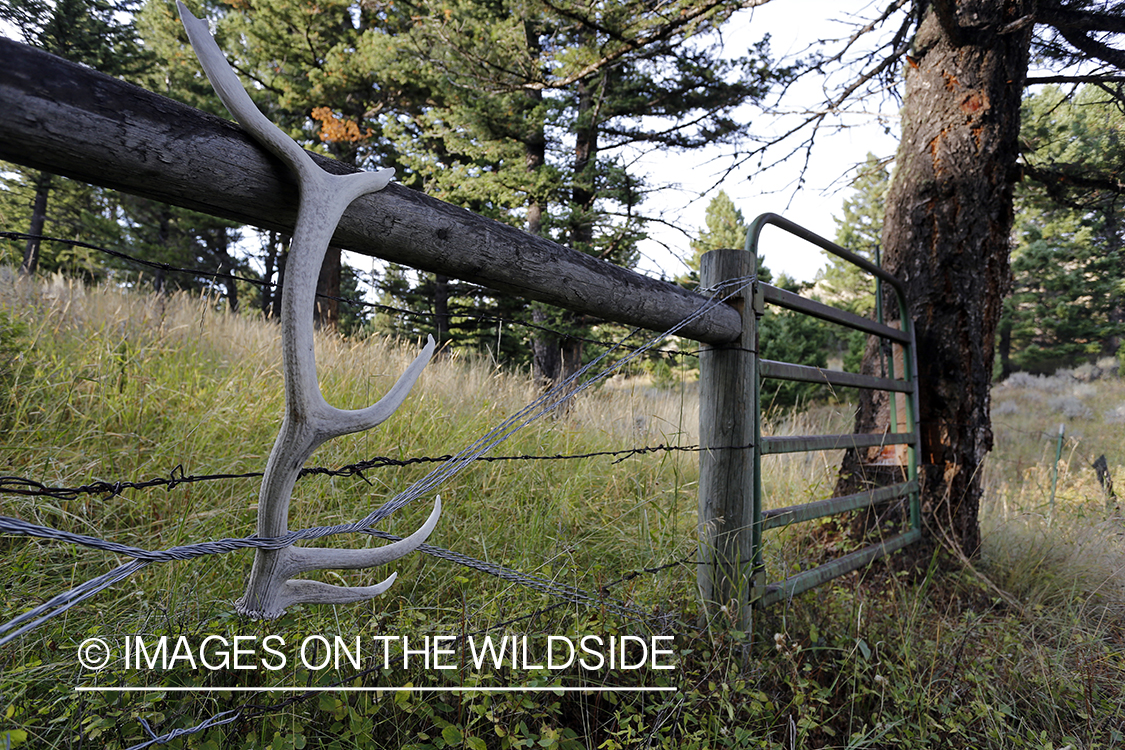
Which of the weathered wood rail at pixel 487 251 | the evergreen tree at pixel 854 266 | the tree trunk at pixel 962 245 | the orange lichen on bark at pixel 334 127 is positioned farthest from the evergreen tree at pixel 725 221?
the weathered wood rail at pixel 487 251

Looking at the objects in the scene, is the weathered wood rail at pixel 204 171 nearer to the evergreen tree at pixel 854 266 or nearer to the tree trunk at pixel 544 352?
the tree trunk at pixel 544 352

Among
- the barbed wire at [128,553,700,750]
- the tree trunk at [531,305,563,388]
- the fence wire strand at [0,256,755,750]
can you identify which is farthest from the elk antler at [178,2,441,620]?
the tree trunk at [531,305,563,388]

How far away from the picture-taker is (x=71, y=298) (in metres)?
3.83

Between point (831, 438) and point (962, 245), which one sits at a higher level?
point (962, 245)

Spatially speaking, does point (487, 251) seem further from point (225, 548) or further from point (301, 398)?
point (225, 548)

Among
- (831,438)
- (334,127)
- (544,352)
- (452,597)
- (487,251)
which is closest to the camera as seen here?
(487,251)

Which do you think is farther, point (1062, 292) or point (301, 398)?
Result: point (1062, 292)

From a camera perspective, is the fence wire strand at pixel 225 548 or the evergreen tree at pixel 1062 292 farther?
the evergreen tree at pixel 1062 292

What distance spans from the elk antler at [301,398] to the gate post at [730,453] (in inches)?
54.9

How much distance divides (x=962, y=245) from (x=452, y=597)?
3.79m

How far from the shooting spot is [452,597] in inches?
89.1

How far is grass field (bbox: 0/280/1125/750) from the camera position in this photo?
154 centimetres

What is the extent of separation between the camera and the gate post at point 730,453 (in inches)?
87.8

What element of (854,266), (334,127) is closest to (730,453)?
(334,127)
